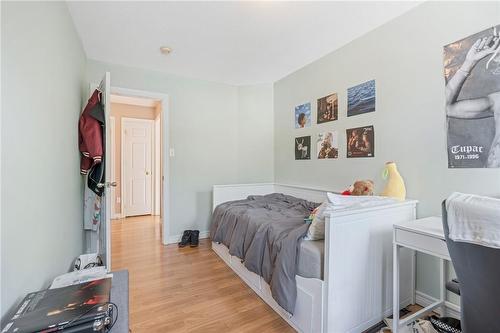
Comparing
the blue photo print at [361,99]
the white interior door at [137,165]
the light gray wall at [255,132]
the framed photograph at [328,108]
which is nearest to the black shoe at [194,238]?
the light gray wall at [255,132]

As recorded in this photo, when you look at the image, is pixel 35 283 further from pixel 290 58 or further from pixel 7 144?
pixel 290 58

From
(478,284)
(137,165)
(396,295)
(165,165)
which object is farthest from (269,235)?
(137,165)

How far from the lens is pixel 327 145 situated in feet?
9.20

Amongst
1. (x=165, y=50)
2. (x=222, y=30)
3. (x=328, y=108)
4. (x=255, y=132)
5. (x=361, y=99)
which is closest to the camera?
(x=222, y=30)

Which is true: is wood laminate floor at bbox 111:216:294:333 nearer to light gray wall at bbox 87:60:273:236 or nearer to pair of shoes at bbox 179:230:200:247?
pair of shoes at bbox 179:230:200:247

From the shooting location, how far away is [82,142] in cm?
210

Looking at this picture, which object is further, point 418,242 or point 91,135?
point 91,135

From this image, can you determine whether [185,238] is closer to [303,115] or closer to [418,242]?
[303,115]

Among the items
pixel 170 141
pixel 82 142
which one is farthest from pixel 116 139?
pixel 82 142

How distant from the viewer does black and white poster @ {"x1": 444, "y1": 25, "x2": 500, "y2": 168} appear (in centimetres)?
153

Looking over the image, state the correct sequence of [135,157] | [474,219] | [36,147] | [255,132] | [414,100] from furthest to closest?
[135,157] < [255,132] < [414,100] < [36,147] < [474,219]

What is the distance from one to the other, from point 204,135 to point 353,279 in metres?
2.72

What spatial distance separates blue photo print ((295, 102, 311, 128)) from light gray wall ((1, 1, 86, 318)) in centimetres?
251

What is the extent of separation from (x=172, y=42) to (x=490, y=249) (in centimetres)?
281
